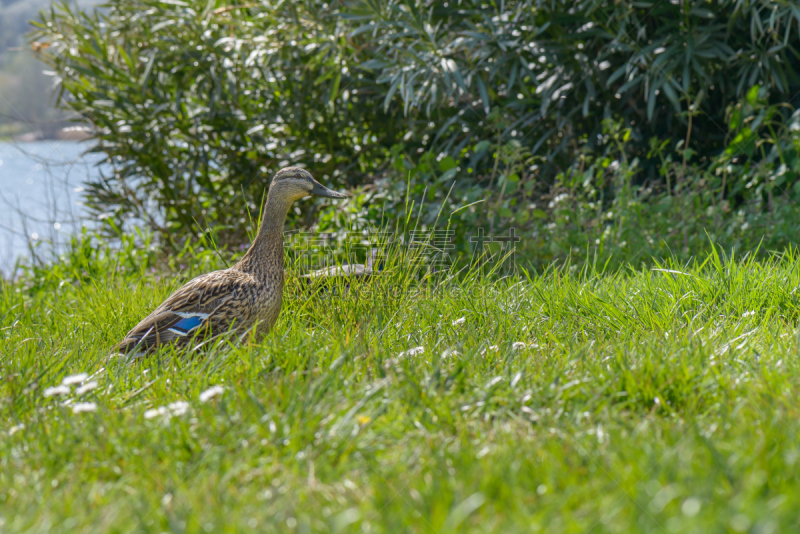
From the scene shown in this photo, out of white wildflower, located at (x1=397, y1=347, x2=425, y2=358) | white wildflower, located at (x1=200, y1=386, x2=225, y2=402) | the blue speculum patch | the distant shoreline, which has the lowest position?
the distant shoreline

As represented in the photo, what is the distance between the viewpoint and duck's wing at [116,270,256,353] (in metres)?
3.24

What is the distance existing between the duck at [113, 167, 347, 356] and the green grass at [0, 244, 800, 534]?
20 centimetres

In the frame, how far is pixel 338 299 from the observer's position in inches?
Result: 141

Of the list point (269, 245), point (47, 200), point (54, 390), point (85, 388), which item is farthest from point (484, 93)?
point (47, 200)

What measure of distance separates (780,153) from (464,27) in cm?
276

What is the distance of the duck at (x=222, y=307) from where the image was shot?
3.24m

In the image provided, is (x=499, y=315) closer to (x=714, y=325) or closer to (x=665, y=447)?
(x=714, y=325)

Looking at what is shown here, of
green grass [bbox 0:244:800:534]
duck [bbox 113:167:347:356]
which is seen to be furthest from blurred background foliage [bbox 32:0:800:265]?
green grass [bbox 0:244:800:534]

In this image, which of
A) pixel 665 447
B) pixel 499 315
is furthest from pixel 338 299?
pixel 665 447

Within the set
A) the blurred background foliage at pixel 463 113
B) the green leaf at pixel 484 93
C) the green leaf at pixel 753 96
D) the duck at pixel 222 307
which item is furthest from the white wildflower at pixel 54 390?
the green leaf at pixel 753 96

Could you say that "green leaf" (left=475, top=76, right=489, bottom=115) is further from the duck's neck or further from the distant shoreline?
the distant shoreline

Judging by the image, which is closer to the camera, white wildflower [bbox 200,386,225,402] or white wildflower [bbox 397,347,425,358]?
white wildflower [bbox 200,386,225,402]

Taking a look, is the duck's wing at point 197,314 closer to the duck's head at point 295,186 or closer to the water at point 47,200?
the duck's head at point 295,186

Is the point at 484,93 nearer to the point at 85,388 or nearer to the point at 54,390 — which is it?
the point at 85,388
